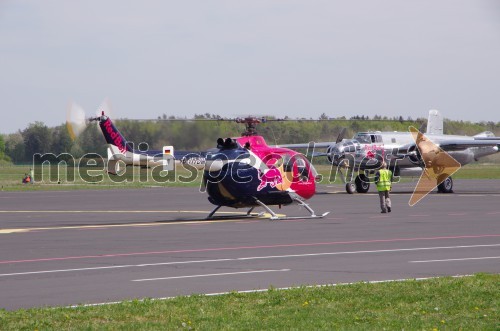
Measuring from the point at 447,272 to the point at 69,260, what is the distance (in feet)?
25.5

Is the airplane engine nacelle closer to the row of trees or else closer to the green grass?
the row of trees

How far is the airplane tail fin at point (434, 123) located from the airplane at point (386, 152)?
3.97 metres

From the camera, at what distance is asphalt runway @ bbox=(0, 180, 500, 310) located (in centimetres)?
1466

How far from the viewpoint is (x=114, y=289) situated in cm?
1409

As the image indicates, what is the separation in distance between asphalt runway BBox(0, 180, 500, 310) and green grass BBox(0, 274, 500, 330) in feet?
3.87

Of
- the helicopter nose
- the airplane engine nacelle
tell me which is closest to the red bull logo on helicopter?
the helicopter nose

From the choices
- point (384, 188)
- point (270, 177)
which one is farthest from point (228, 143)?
point (384, 188)

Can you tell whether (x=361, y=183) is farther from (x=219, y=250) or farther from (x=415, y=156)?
(x=219, y=250)

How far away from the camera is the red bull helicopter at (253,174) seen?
1140 inches

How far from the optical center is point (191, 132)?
37.1m

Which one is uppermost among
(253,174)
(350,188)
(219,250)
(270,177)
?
(253,174)

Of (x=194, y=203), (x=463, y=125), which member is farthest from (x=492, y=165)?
(x=194, y=203)

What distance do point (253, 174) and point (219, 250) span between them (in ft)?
30.4

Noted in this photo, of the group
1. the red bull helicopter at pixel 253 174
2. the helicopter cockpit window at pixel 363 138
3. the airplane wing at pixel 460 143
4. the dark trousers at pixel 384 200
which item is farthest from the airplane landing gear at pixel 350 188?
the red bull helicopter at pixel 253 174
